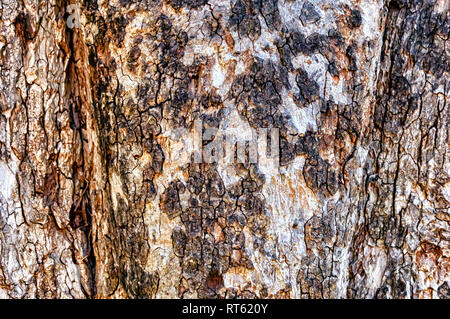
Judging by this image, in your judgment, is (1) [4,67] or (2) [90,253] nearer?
(1) [4,67]

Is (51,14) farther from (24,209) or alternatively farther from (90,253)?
(90,253)

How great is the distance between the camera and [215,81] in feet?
4.23

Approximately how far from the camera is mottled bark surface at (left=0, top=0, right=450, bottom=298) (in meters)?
1.29

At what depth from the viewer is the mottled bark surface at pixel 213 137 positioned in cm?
129

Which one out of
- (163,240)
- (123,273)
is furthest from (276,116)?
(123,273)

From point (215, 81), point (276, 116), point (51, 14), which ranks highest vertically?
point (51, 14)

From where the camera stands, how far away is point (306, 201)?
4.35 feet

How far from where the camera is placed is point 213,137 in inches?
51.3

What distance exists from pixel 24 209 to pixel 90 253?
28 cm

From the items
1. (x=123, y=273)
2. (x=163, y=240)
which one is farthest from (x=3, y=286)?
(x=163, y=240)

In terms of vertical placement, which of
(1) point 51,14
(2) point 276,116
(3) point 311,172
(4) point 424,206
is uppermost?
(1) point 51,14

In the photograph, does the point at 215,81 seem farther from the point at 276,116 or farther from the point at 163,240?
the point at 163,240

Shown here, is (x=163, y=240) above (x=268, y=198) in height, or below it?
below
